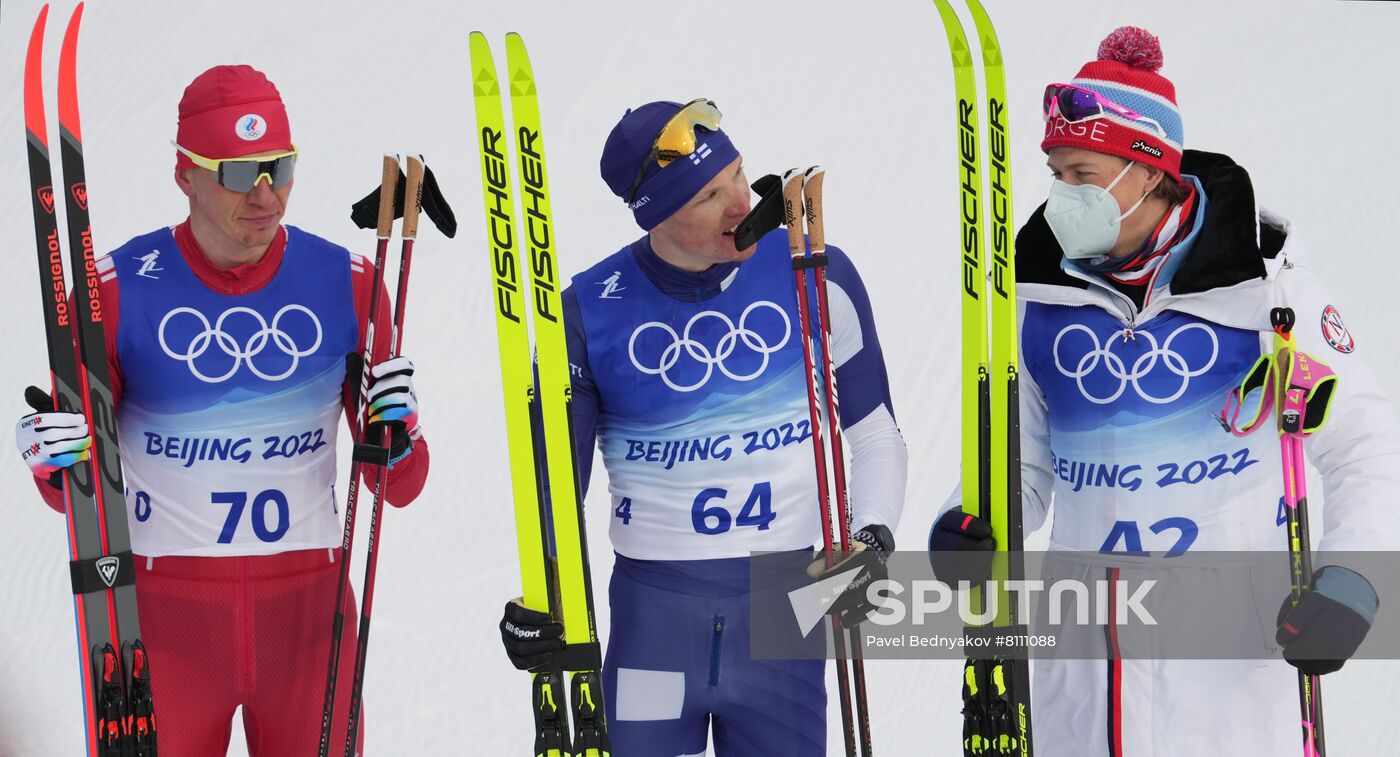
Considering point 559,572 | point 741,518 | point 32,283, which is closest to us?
point 559,572

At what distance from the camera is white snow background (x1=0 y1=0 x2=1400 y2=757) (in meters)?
4.94

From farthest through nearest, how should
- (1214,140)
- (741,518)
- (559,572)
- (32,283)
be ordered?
(1214,140)
(32,283)
(741,518)
(559,572)

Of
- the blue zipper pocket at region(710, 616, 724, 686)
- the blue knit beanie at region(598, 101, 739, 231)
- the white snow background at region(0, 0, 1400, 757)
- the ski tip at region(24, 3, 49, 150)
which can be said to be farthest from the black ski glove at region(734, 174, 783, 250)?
the white snow background at region(0, 0, 1400, 757)

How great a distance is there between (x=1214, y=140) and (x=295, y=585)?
4.72 m

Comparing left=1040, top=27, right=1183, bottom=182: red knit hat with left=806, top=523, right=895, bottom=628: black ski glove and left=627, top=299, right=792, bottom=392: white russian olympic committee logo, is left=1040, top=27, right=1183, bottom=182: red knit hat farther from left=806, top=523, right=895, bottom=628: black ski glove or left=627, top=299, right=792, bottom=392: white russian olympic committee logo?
left=806, top=523, right=895, bottom=628: black ski glove

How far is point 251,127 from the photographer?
8.91 ft

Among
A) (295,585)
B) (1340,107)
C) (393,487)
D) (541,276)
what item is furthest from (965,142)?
(1340,107)

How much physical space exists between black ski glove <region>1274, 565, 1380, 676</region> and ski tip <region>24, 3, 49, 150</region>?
7.46 ft

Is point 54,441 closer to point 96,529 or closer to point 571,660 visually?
point 96,529

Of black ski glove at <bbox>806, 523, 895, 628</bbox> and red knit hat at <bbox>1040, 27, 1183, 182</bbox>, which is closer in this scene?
red knit hat at <bbox>1040, 27, 1183, 182</bbox>

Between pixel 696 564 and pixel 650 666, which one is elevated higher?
pixel 696 564

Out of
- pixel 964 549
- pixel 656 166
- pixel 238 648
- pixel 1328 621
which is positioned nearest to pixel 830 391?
pixel 964 549

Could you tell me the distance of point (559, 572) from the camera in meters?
2.54

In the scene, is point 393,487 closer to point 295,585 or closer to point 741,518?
point 295,585
